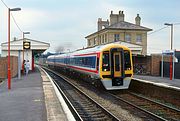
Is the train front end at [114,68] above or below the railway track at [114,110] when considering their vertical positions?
above

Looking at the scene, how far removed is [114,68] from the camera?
A: 18.2 metres

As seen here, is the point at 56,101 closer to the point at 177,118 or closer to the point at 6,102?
the point at 6,102

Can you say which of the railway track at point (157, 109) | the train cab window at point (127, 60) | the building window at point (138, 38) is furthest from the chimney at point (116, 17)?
the railway track at point (157, 109)

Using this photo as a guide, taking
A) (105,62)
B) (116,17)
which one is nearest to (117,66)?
(105,62)

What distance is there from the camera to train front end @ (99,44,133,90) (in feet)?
59.1

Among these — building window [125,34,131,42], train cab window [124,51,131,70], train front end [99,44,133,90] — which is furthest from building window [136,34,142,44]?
train front end [99,44,133,90]

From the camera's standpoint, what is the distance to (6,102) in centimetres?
1301

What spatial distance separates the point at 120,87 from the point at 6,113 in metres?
8.94

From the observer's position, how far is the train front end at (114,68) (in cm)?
1800

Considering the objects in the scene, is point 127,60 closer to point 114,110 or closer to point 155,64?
point 114,110

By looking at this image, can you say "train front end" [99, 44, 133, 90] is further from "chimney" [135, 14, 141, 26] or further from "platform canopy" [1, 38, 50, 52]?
"chimney" [135, 14, 141, 26]

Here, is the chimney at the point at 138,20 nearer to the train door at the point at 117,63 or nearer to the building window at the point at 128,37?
the building window at the point at 128,37

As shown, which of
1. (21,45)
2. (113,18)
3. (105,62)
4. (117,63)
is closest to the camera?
(105,62)

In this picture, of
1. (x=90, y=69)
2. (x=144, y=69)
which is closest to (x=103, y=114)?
(x=90, y=69)
